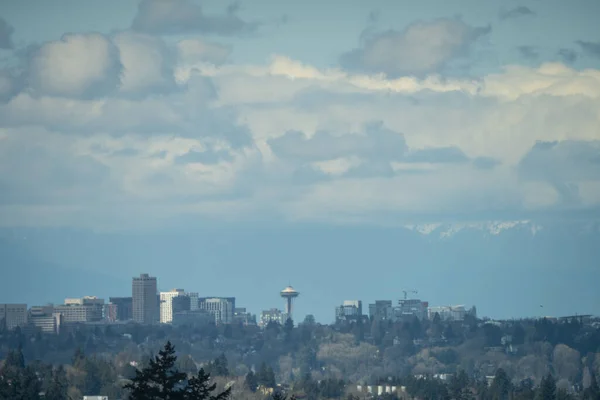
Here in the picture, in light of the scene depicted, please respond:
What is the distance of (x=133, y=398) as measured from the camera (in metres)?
64.7

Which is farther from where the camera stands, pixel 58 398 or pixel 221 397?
pixel 58 398

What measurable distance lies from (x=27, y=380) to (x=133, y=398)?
287ft

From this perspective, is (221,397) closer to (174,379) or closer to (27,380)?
(174,379)

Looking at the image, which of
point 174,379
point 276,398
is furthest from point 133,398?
point 276,398

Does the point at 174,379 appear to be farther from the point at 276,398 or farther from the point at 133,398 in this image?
the point at 276,398

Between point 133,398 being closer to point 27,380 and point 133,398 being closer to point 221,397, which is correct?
point 221,397

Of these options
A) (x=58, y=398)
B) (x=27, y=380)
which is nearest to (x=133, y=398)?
(x=27, y=380)

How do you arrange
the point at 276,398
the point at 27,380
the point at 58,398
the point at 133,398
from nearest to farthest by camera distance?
the point at 133,398, the point at 276,398, the point at 27,380, the point at 58,398

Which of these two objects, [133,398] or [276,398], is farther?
[276,398]

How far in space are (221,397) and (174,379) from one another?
234 centimetres

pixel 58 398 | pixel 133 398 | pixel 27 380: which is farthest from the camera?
pixel 58 398

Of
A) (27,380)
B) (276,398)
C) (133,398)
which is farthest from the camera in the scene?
(27,380)

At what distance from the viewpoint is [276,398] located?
7656 cm

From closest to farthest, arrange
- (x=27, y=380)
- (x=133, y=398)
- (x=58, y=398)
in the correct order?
(x=133, y=398) < (x=27, y=380) < (x=58, y=398)
